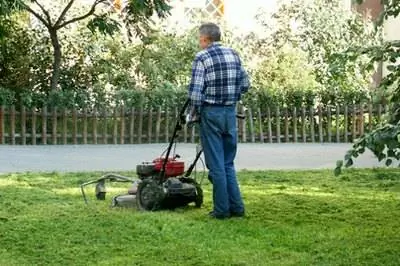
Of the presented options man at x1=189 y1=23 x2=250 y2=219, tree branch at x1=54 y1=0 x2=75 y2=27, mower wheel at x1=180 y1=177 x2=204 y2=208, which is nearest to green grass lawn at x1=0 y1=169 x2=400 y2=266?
mower wheel at x1=180 y1=177 x2=204 y2=208

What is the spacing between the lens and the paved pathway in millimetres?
12383

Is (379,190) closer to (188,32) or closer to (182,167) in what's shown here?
(182,167)

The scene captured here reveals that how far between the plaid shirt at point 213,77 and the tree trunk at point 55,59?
10.7m

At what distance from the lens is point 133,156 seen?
14.0 meters

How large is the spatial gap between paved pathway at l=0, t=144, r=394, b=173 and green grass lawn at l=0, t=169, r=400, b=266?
9.36 feet

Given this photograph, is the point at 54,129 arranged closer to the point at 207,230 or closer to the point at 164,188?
the point at 164,188

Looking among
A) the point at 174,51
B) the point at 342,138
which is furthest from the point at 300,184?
the point at 174,51

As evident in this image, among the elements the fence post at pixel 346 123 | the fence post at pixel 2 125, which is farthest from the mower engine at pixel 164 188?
the fence post at pixel 346 123

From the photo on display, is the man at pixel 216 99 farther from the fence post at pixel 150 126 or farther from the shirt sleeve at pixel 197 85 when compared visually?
the fence post at pixel 150 126

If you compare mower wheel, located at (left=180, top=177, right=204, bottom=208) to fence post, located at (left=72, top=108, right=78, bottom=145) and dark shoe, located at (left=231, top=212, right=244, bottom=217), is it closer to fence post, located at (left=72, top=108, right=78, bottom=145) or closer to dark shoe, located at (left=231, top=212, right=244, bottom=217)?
dark shoe, located at (left=231, top=212, right=244, bottom=217)

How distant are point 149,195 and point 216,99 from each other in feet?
3.97

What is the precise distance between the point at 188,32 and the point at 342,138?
4.64m

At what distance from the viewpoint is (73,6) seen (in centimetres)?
1897

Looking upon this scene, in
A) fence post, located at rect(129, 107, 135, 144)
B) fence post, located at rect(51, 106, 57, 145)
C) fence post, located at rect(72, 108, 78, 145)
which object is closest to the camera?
fence post, located at rect(51, 106, 57, 145)
